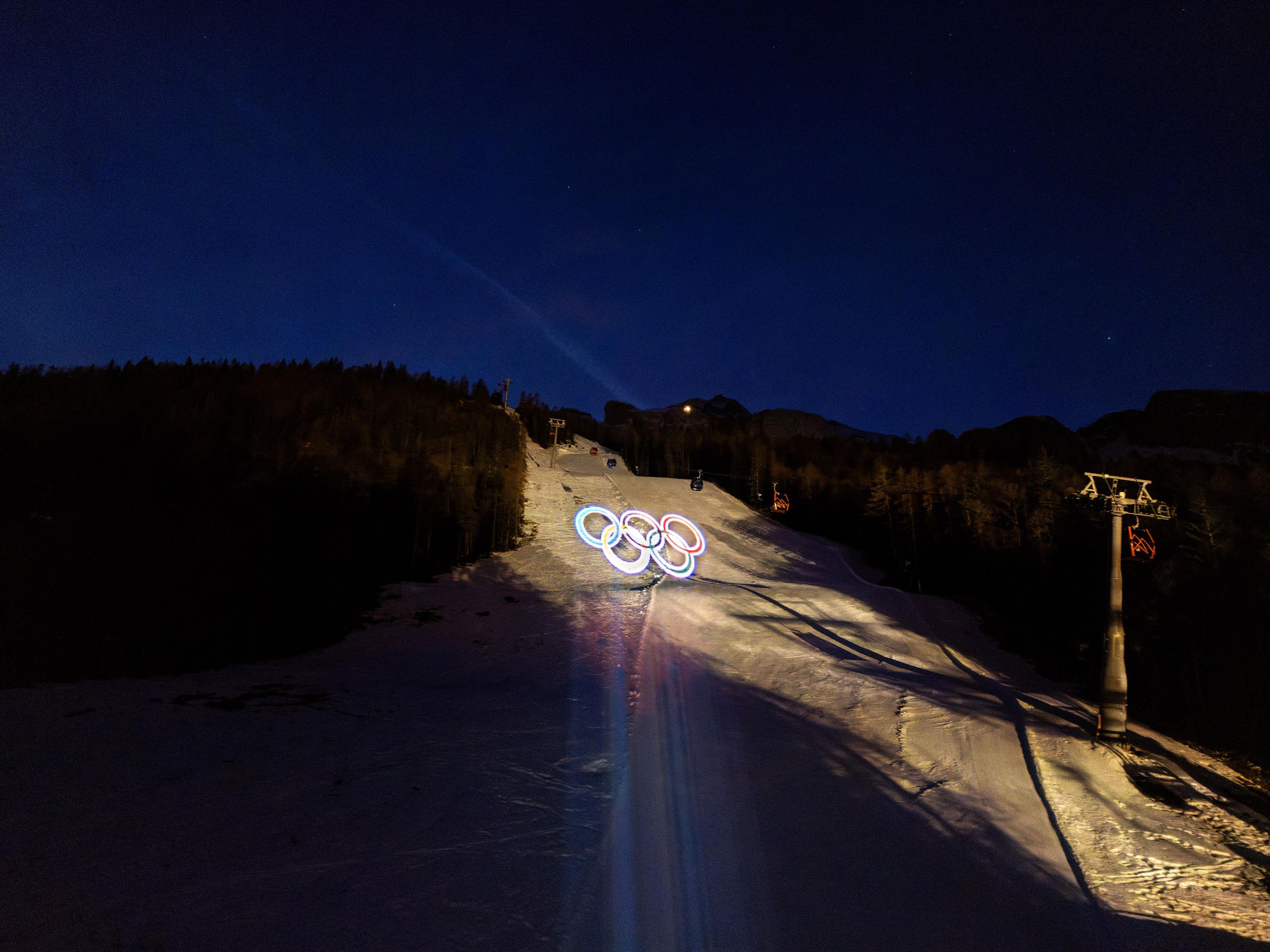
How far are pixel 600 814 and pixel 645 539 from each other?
2340 centimetres

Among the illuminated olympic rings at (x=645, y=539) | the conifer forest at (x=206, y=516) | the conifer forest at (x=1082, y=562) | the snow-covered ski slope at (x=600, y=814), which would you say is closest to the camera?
the snow-covered ski slope at (x=600, y=814)

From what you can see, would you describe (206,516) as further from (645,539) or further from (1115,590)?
(1115,590)

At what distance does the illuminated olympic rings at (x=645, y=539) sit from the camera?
25.4 metres

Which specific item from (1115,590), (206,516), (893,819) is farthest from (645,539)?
(893,819)

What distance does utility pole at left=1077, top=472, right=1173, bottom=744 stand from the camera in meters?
11.4

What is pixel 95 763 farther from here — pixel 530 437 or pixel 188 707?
pixel 530 437

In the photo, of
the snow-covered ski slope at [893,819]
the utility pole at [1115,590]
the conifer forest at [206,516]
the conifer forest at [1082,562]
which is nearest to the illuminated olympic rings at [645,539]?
the conifer forest at [206,516]

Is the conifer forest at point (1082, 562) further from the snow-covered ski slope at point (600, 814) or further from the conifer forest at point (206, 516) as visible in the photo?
the conifer forest at point (206, 516)

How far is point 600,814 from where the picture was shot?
6.27 metres

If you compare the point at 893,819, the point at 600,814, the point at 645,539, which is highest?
the point at 645,539

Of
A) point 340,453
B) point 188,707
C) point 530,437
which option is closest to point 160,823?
point 188,707

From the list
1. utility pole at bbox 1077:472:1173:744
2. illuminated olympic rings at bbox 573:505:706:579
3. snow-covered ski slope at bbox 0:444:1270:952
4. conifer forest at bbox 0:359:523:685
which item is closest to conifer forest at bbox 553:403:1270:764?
utility pole at bbox 1077:472:1173:744

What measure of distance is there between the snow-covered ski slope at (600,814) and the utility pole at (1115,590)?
73 centimetres

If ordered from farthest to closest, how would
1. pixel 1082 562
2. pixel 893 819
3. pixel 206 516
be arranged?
1. pixel 1082 562
2. pixel 206 516
3. pixel 893 819
